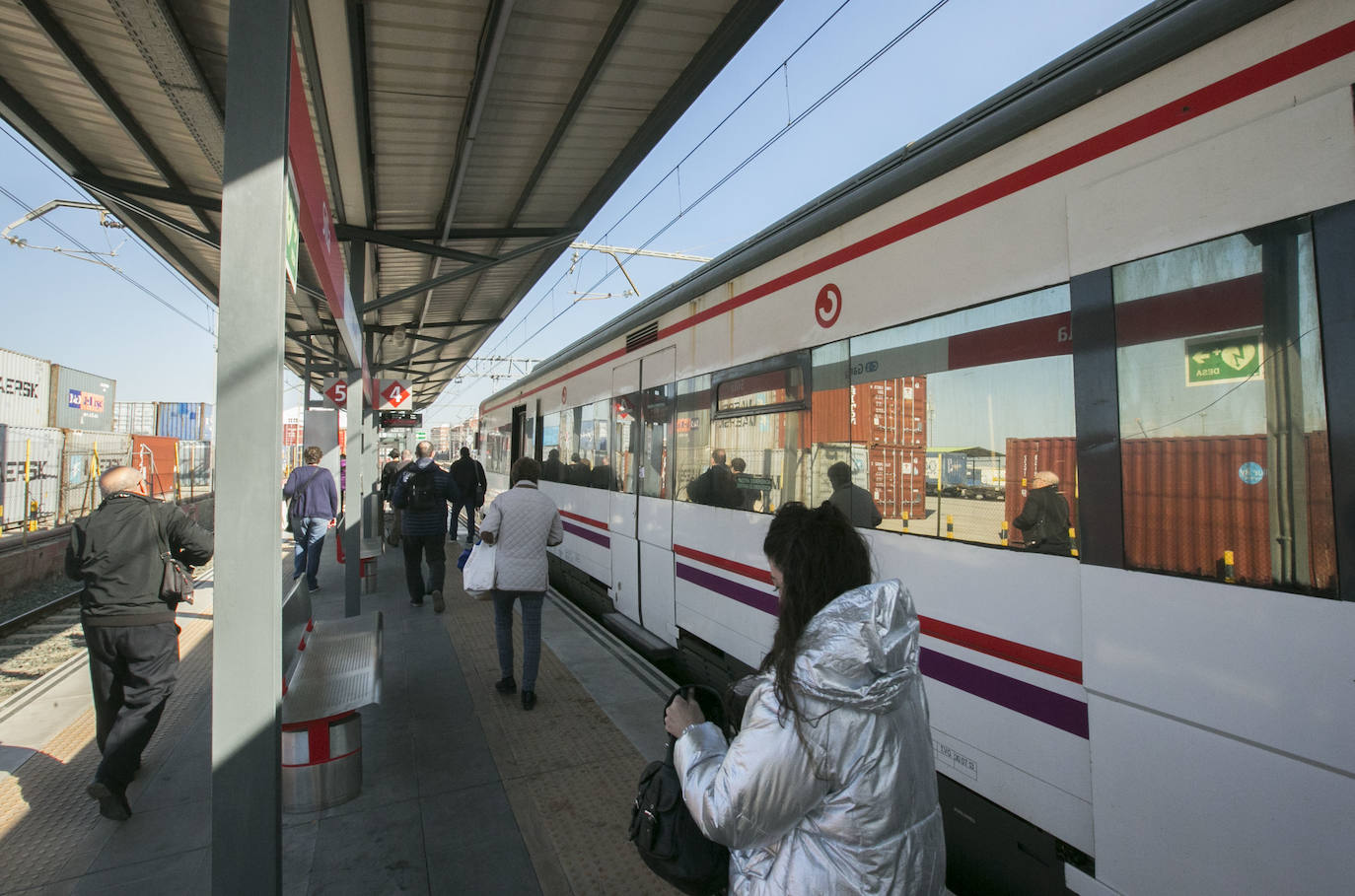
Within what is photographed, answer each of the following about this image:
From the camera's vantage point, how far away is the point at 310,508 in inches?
Answer: 312

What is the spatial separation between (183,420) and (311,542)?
31.6m

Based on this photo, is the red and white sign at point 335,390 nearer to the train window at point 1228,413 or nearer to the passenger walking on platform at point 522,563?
the passenger walking on platform at point 522,563

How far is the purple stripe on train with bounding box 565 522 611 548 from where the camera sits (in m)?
6.89

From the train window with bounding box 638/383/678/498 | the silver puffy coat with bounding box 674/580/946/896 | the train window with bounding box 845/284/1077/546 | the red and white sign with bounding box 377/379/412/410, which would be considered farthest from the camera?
the red and white sign with bounding box 377/379/412/410

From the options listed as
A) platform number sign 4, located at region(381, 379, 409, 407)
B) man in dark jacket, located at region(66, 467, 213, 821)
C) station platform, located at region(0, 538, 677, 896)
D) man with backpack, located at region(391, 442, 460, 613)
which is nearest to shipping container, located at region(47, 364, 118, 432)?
platform number sign 4, located at region(381, 379, 409, 407)

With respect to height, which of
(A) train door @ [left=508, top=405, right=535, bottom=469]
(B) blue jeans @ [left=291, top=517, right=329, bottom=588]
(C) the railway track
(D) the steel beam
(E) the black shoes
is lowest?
(C) the railway track

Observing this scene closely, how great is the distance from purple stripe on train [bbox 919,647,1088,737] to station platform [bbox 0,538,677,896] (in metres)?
1.38

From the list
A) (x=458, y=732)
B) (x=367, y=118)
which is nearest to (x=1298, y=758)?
(x=458, y=732)

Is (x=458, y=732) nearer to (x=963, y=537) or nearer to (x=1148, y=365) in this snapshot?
(x=963, y=537)

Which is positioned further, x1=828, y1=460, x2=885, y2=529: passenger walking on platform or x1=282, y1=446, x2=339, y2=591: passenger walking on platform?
x1=282, y1=446, x2=339, y2=591: passenger walking on platform

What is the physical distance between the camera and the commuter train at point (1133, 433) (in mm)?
1718

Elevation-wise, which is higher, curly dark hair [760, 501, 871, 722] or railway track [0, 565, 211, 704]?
curly dark hair [760, 501, 871, 722]

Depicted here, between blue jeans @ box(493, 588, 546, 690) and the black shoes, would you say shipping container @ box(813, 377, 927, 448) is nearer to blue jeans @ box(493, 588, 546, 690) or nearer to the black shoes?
blue jeans @ box(493, 588, 546, 690)

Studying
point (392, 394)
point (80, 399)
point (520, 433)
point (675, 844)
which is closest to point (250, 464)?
point (675, 844)
